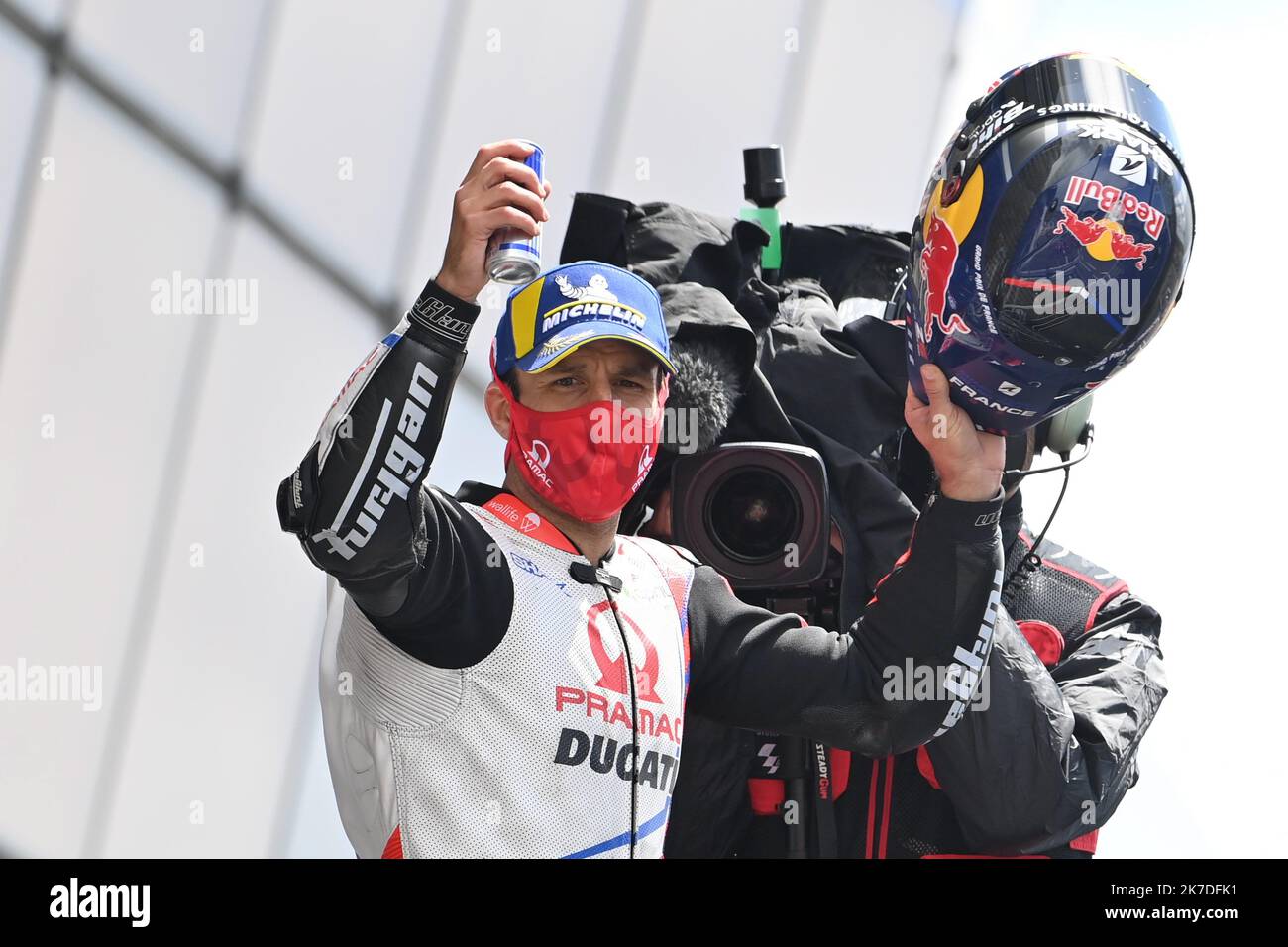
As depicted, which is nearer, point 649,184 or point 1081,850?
point 1081,850

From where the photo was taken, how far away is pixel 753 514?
2.98 meters

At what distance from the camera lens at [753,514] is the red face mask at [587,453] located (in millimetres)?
412

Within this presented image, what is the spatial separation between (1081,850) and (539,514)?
3.92ft

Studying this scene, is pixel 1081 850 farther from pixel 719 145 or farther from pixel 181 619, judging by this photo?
pixel 719 145

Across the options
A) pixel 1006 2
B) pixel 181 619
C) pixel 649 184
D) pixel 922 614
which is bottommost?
pixel 181 619

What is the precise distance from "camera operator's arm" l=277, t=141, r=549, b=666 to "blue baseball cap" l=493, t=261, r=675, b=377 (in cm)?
28

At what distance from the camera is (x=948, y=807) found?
10.0 ft

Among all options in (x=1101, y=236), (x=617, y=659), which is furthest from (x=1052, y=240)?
(x=617, y=659)

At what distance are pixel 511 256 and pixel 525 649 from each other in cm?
55

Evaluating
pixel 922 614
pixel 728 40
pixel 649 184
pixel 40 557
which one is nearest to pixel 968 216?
pixel 922 614

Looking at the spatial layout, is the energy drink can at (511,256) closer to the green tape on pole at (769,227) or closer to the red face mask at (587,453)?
the red face mask at (587,453)

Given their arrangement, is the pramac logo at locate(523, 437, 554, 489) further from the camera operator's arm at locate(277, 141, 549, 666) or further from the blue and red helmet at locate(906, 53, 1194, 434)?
the blue and red helmet at locate(906, 53, 1194, 434)

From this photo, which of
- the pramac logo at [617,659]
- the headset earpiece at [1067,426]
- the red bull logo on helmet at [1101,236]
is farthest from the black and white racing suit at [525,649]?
the headset earpiece at [1067,426]

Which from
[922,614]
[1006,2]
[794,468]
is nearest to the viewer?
[922,614]
